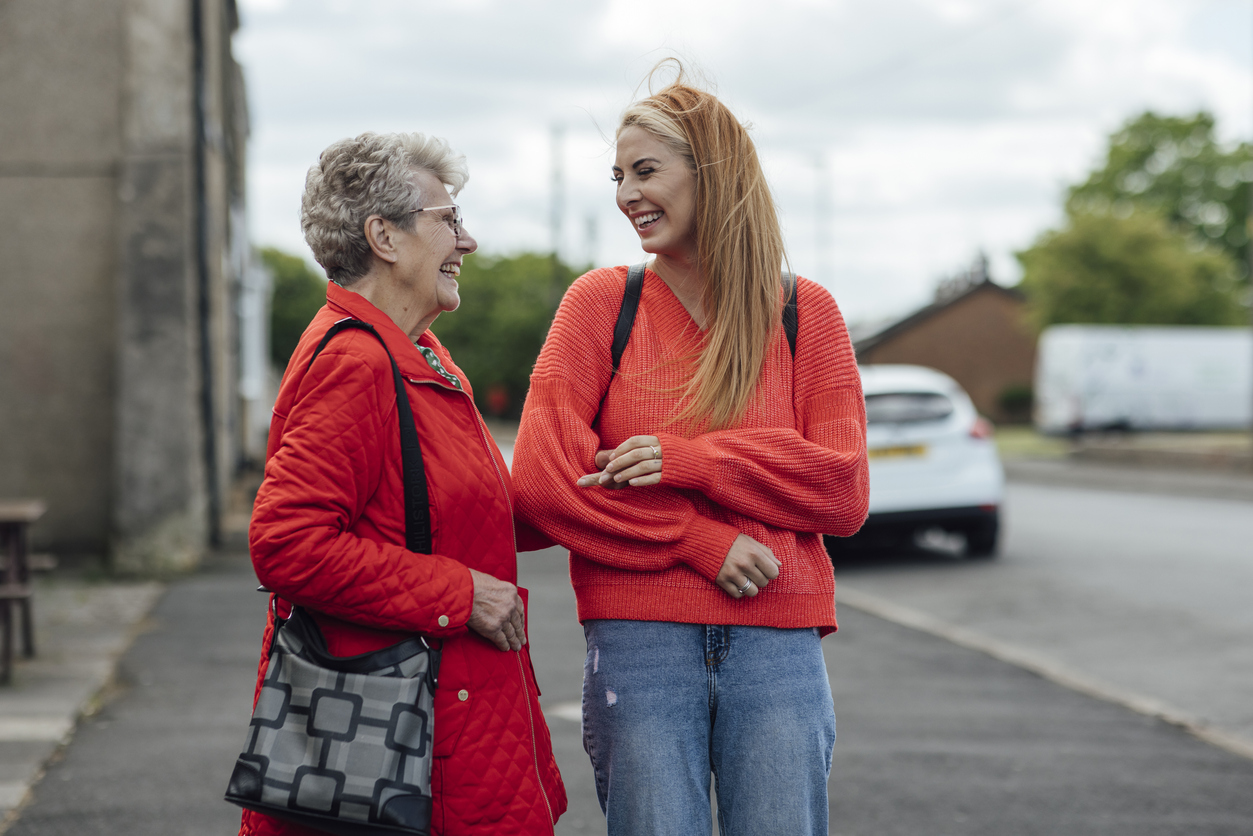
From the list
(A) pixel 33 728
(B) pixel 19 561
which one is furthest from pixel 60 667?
(A) pixel 33 728

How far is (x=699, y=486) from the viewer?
2.22m

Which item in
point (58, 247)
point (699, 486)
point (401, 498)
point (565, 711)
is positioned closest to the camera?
point (401, 498)

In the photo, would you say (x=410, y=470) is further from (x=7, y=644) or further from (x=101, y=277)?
(x=101, y=277)

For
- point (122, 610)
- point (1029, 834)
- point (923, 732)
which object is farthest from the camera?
point (122, 610)

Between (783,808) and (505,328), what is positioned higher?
(783,808)

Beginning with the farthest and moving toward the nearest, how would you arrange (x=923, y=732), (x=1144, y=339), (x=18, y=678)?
1. (x=1144, y=339)
2. (x=18, y=678)
3. (x=923, y=732)

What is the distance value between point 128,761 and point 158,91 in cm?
648

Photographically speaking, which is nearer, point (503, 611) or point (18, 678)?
point (503, 611)

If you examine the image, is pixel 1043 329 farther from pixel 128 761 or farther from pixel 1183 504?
pixel 128 761

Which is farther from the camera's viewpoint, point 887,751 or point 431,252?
point 887,751

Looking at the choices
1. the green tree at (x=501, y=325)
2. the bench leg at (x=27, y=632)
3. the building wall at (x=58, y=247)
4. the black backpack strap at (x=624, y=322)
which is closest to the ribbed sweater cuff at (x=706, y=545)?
the black backpack strap at (x=624, y=322)

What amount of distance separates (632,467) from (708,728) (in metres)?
0.48

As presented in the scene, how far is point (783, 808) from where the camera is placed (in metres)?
2.20

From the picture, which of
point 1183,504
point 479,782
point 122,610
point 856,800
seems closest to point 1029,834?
point 856,800
